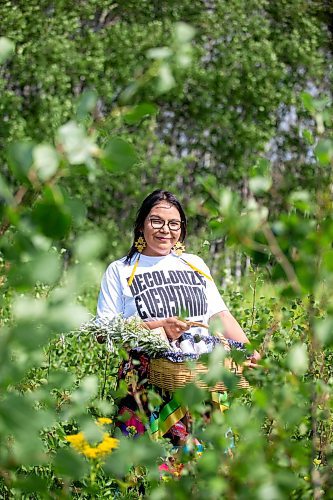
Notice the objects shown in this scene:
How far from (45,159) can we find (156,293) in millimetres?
2020

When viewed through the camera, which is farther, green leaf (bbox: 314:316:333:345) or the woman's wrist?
the woman's wrist

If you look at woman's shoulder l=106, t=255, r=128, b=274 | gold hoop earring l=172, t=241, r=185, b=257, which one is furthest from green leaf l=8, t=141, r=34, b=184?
gold hoop earring l=172, t=241, r=185, b=257

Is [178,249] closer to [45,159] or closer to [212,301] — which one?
[212,301]

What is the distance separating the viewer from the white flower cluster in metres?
2.63

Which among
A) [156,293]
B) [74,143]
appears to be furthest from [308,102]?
[156,293]

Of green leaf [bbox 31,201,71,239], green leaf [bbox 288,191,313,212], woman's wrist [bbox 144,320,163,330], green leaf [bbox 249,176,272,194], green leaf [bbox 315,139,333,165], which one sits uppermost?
green leaf [bbox 315,139,333,165]

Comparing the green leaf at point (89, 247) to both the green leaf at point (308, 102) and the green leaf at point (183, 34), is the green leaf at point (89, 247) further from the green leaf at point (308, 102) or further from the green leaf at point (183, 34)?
the green leaf at point (308, 102)

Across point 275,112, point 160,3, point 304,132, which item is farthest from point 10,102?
point 304,132

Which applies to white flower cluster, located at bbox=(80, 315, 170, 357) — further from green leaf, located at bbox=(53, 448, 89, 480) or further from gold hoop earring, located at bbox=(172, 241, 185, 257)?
green leaf, located at bbox=(53, 448, 89, 480)

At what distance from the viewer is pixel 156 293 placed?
115 inches

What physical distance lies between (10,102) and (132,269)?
5.92m

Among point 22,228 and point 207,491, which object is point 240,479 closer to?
point 207,491

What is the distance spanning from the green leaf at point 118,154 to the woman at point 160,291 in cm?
174

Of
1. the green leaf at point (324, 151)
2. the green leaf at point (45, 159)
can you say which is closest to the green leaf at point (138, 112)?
the green leaf at point (45, 159)
